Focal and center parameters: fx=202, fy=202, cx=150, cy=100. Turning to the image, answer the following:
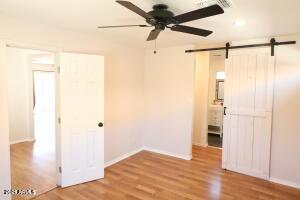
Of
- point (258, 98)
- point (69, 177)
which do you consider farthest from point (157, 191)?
point (258, 98)

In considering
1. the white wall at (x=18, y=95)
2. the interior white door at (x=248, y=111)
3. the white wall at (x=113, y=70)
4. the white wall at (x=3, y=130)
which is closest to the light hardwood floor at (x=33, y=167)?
the white wall at (x=18, y=95)

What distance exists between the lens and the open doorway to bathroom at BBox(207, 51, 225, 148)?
6.16 m

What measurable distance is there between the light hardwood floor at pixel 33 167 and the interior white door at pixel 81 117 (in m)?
0.43

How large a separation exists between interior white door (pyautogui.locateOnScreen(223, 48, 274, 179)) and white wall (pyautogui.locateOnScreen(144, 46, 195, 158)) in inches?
31.7

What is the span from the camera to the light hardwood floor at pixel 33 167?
3.15 meters

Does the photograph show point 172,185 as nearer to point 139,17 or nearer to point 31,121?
point 139,17

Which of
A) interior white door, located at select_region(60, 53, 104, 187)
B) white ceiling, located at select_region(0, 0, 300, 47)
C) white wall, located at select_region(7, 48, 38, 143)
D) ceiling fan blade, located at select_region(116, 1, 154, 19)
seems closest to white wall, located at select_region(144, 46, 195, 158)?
white ceiling, located at select_region(0, 0, 300, 47)

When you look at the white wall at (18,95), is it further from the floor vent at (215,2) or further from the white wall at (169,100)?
the floor vent at (215,2)

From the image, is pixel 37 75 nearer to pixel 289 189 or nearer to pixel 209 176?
pixel 209 176

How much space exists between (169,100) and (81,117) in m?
2.06

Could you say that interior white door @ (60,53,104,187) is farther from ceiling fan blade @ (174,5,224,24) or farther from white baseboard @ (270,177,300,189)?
white baseboard @ (270,177,300,189)

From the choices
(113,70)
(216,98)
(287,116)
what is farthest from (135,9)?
(216,98)

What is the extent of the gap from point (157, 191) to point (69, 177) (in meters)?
1.39

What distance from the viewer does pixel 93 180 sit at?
337 centimetres
